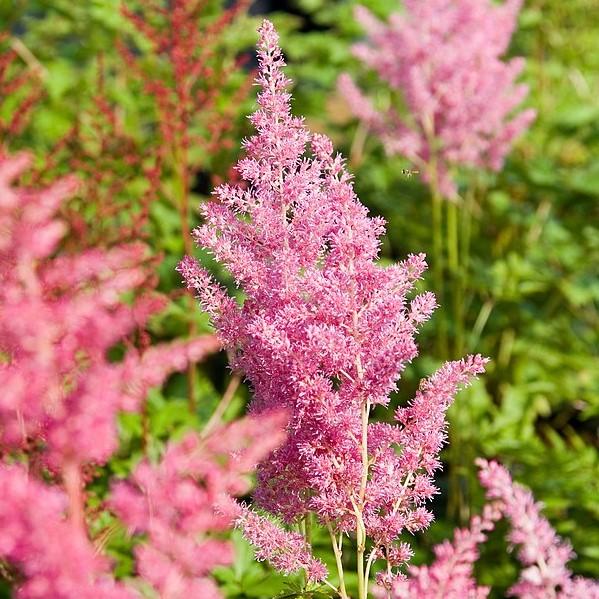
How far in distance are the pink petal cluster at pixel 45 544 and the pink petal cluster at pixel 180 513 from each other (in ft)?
0.15

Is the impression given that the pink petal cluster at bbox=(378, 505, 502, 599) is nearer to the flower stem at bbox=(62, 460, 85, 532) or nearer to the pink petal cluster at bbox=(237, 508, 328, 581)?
the pink petal cluster at bbox=(237, 508, 328, 581)

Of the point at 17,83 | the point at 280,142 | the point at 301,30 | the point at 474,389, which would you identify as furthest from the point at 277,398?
the point at 301,30

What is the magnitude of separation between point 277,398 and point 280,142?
0.34 m

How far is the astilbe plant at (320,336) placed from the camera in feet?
4.25

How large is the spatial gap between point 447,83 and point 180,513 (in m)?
2.53

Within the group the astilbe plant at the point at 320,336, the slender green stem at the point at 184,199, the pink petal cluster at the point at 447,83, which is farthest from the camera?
the pink petal cluster at the point at 447,83

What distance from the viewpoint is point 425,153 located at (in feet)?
11.2

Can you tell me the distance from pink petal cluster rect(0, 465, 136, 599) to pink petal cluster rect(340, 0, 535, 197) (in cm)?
252

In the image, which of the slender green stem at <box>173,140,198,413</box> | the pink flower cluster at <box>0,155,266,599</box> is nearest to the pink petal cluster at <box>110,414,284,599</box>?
the pink flower cluster at <box>0,155,266,599</box>

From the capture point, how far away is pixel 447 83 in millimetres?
3264

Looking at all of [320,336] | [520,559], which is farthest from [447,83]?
[520,559]

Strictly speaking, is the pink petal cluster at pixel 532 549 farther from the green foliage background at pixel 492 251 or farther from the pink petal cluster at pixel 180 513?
the green foliage background at pixel 492 251

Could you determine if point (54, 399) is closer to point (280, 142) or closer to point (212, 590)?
point (212, 590)

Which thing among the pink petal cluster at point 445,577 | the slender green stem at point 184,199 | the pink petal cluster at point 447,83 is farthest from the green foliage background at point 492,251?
the pink petal cluster at point 445,577
